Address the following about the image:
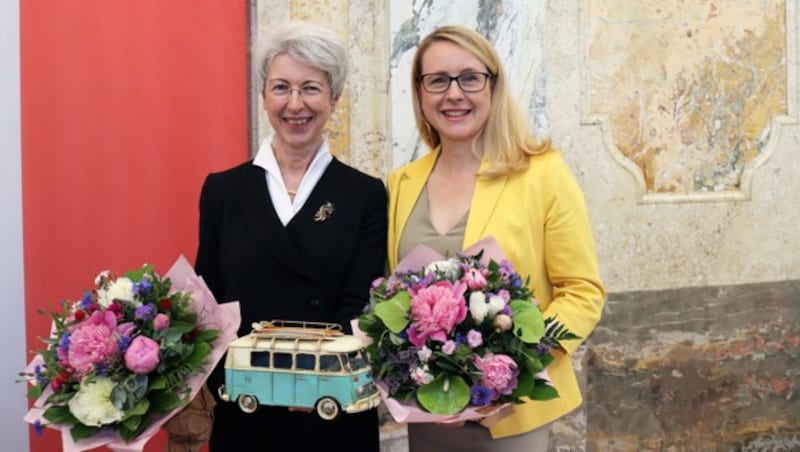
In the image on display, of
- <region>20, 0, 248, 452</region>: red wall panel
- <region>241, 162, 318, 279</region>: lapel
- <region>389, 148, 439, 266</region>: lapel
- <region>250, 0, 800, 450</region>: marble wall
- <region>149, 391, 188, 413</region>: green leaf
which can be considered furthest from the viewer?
<region>250, 0, 800, 450</region>: marble wall

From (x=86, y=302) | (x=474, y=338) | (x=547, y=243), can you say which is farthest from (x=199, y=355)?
(x=547, y=243)

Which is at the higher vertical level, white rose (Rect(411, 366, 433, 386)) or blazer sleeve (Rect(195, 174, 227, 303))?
blazer sleeve (Rect(195, 174, 227, 303))

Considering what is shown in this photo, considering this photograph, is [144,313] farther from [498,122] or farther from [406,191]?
[498,122]

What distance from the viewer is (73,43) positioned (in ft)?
10.4

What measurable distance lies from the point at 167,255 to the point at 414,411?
6.09ft

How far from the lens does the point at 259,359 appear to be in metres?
1.92

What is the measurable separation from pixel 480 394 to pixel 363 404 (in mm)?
278

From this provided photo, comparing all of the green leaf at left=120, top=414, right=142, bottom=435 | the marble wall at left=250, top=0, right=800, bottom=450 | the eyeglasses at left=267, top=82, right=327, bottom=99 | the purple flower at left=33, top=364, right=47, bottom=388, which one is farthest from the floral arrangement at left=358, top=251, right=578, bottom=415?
the marble wall at left=250, top=0, right=800, bottom=450

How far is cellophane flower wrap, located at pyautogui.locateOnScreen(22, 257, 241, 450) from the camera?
6.05 feet

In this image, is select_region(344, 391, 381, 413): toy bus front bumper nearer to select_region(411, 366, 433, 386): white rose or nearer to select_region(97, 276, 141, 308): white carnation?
select_region(411, 366, 433, 386): white rose

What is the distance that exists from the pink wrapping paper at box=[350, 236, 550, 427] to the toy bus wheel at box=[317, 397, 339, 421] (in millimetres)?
112

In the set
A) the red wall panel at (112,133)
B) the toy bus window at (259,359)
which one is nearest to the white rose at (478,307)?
the toy bus window at (259,359)

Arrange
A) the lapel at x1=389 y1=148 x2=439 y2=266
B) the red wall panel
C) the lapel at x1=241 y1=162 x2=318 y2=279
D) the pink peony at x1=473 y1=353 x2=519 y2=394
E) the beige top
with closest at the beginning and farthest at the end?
the pink peony at x1=473 y1=353 x2=519 y2=394 → the lapel at x1=241 y1=162 x2=318 y2=279 → the beige top → the lapel at x1=389 y1=148 x2=439 y2=266 → the red wall panel

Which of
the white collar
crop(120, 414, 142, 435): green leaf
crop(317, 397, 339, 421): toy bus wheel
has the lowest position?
crop(120, 414, 142, 435): green leaf
